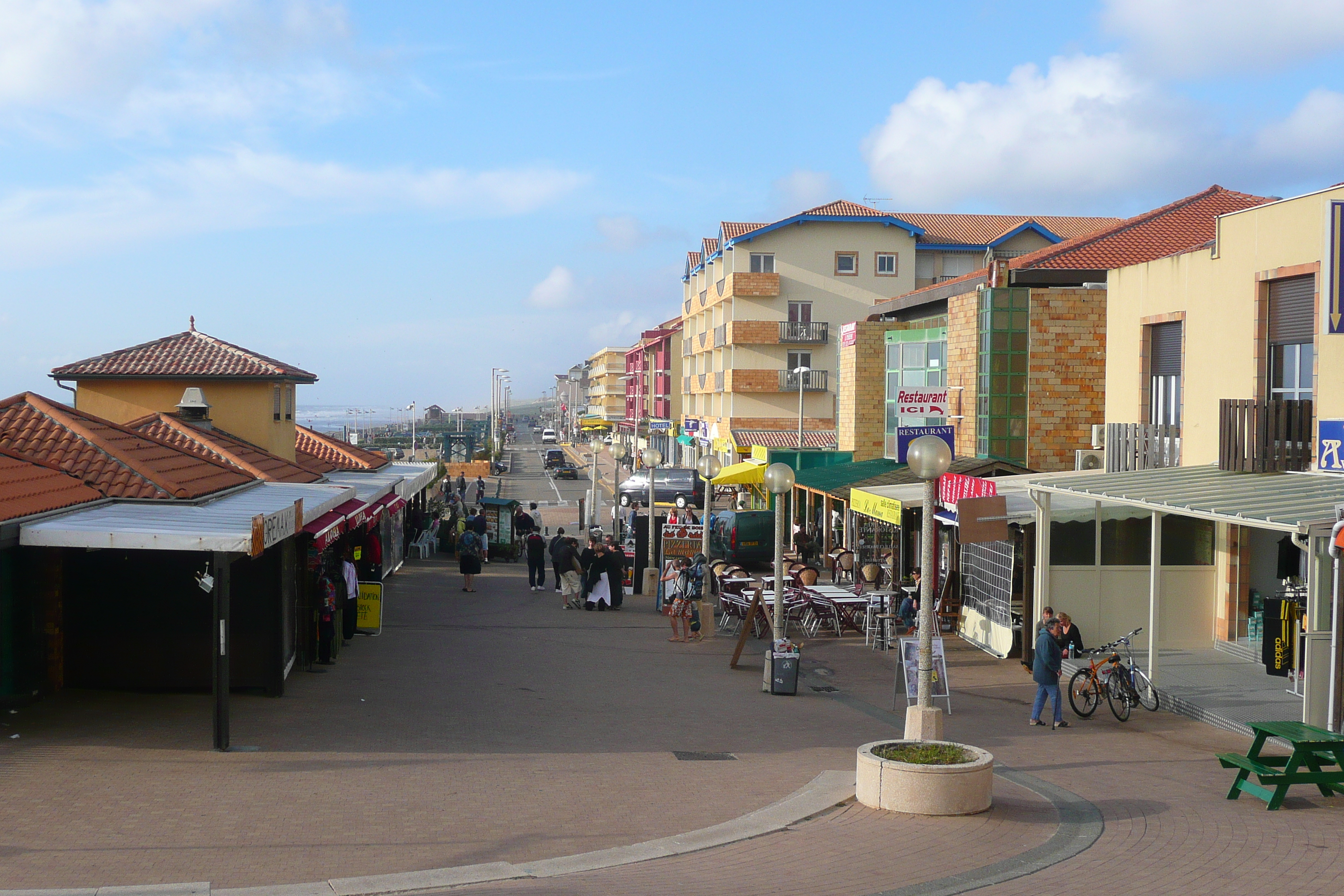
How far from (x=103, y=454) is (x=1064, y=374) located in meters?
17.3

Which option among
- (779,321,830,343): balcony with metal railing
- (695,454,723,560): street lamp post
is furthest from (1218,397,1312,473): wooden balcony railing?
(779,321,830,343): balcony with metal railing

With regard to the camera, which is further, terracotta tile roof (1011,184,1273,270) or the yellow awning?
the yellow awning

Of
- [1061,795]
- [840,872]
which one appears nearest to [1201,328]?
[1061,795]

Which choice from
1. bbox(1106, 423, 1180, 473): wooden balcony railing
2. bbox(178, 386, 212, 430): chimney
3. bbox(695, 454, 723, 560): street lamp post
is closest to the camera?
bbox(1106, 423, 1180, 473): wooden balcony railing

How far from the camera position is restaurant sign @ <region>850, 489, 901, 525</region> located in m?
19.5

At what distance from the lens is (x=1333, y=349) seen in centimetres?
1533

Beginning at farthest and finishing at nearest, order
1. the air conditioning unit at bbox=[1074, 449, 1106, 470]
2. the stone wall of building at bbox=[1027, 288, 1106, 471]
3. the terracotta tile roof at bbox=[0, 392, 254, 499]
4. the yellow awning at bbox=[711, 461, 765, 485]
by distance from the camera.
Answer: the yellow awning at bbox=[711, 461, 765, 485] < the stone wall of building at bbox=[1027, 288, 1106, 471] < the air conditioning unit at bbox=[1074, 449, 1106, 470] < the terracotta tile roof at bbox=[0, 392, 254, 499]

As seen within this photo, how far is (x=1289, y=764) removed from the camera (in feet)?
31.6

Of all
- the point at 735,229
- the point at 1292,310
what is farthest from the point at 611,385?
the point at 1292,310

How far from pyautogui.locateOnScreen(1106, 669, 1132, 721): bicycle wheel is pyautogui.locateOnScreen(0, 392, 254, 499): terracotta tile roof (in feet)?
35.2

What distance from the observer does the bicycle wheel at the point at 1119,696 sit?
549 inches

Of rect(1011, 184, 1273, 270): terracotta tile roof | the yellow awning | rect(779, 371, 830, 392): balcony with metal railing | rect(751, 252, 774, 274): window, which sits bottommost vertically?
the yellow awning

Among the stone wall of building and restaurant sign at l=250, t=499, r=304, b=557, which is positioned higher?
the stone wall of building

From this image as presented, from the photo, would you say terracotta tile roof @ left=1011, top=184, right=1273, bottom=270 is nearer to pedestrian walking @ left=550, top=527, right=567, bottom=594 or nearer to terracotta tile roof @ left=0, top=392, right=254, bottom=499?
pedestrian walking @ left=550, top=527, right=567, bottom=594
